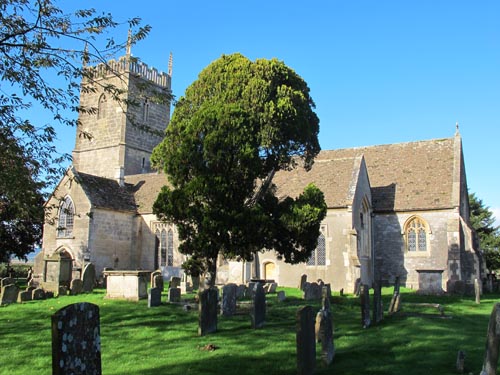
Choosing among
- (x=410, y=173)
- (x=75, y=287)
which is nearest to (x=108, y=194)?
(x=75, y=287)

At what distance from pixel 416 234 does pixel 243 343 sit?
22.1 meters

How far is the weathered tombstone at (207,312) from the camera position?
11.7 m

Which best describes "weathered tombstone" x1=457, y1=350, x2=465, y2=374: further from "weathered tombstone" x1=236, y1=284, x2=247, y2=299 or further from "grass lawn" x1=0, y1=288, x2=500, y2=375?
"weathered tombstone" x1=236, y1=284, x2=247, y2=299

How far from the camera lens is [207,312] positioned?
38.8ft

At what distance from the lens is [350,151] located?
34688 millimetres

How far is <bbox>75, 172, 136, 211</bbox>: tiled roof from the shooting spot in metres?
31.6

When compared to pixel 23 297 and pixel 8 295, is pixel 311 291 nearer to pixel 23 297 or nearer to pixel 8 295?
pixel 23 297

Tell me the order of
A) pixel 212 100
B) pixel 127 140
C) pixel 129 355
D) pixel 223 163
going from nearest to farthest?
pixel 129 355 → pixel 223 163 → pixel 212 100 → pixel 127 140

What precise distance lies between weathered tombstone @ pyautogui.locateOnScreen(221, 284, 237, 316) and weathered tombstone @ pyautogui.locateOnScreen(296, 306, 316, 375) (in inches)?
272

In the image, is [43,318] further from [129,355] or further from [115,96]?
[115,96]

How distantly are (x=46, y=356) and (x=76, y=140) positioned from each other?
40369 millimetres

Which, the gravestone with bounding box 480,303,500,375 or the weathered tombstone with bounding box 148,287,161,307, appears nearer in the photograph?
the gravestone with bounding box 480,303,500,375

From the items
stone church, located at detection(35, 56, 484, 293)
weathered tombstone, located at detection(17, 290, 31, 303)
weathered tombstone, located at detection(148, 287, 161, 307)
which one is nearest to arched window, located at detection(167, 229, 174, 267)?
stone church, located at detection(35, 56, 484, 293)

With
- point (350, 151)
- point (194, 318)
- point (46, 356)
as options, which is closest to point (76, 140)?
point (350, 151)
